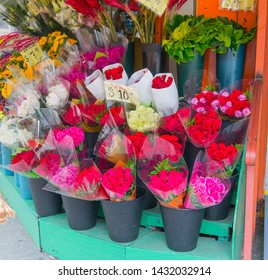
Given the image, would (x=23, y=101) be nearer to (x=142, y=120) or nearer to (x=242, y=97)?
(x=142, y=120)

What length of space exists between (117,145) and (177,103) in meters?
0.43

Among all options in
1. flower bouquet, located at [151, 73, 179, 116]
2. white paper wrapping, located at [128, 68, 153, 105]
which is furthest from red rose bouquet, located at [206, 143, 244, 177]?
white paper wrapping, located at [128, 68, 153, 105]

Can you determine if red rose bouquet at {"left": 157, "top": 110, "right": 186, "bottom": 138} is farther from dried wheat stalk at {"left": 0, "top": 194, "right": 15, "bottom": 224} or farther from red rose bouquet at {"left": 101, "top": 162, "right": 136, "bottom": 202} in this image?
dried wheat stalk at {"left": 0, "top": 194, "right": 15, "bottom": 224}

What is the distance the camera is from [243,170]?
2.02m

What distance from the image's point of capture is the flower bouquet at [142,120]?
2141 millimetres

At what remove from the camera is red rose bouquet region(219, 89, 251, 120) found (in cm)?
215

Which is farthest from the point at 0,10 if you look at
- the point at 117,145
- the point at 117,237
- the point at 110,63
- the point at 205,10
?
the point at 117,237

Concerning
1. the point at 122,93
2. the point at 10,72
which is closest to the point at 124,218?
the point at 122,93

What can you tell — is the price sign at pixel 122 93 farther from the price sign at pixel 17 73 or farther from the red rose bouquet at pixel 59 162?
the price sign at pixel 17 73

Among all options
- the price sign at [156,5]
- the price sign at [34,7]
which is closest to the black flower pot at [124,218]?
the price sign at [156,5]

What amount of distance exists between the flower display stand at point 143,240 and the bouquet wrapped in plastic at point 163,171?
22cm

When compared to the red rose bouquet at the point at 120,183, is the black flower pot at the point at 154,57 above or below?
above

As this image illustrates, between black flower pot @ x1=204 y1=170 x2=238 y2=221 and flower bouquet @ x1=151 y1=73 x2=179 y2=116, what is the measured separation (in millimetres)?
439

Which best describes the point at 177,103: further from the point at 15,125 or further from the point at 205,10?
Answer: the point at 15,125
